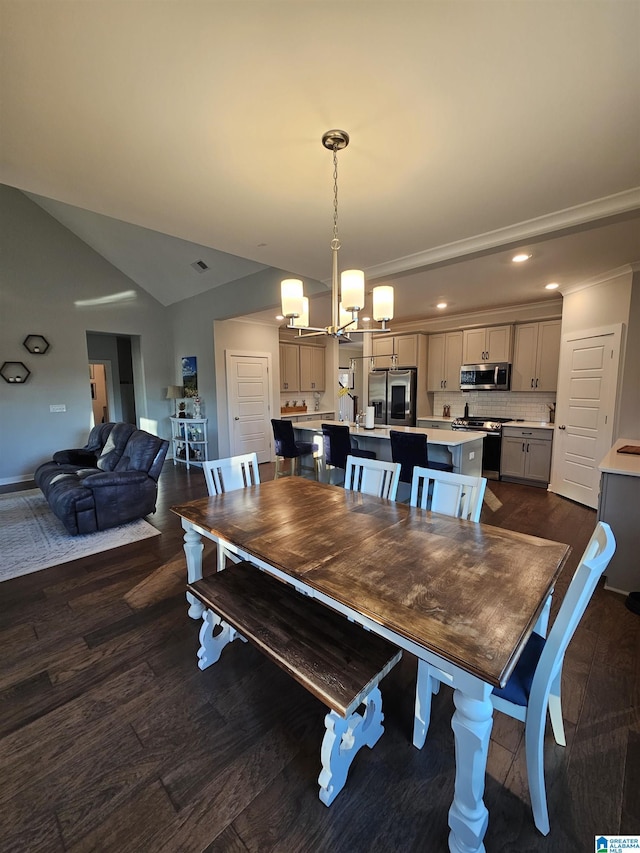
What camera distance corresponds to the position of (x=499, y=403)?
5953mm

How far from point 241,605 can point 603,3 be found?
266 centimetres

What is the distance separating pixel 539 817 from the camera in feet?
3.78

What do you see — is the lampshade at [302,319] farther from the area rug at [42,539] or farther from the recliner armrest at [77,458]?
the recliner armrest at [77,458]

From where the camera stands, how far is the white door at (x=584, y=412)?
394cm

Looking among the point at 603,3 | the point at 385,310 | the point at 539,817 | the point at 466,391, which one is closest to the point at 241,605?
the point at 539,817

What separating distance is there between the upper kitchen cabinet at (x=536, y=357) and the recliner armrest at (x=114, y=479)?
17.7ft

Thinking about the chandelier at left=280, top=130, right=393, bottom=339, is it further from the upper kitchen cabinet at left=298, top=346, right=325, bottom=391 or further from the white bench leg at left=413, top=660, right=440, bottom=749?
the upper kitchen cabinet at left=298, top=346, right=325, bottom=391

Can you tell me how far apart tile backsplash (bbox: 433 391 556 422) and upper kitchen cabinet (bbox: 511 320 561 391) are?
0.30 metres

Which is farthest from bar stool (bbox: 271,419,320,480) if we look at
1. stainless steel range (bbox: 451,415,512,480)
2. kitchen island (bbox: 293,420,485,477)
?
stainless steel range (bbox: 451,415,512,480)

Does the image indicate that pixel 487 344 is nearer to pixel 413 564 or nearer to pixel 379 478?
pixel 379 478

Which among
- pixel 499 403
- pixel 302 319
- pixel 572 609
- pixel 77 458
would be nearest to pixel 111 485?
pixel 77 458

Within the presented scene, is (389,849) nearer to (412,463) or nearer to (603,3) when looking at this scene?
(412,463)

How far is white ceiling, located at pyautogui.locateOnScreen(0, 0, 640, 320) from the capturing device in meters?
1.27

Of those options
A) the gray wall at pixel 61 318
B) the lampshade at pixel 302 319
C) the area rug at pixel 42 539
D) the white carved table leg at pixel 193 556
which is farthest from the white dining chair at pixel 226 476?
the gray wall at pixel 61 318
